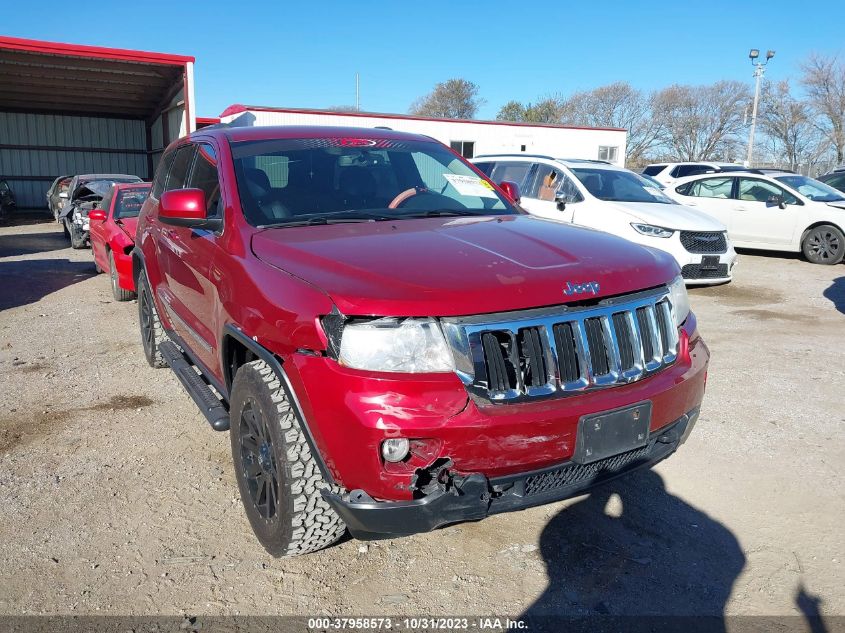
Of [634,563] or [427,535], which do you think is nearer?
[634,563]

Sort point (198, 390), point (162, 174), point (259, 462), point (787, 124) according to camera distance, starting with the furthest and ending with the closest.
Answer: point (787, 124) < point (162, 174) < point (198, 390) < point (259, 462)

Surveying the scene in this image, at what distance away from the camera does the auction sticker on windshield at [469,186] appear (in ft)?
13.7

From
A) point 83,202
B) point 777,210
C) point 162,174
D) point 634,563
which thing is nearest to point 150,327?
point 162,174

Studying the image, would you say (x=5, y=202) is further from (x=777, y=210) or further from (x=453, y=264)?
(x=453, y=264)

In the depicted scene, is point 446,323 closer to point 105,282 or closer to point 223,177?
point 223,177

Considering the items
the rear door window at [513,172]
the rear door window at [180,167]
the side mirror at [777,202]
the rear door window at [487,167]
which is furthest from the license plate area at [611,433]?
the side mirror at [777,202]

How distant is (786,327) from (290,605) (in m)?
6.69

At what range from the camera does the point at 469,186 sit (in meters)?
4.23

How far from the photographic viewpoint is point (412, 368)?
2445mm

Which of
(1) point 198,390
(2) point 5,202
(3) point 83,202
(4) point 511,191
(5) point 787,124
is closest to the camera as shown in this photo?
(1) point 198,390

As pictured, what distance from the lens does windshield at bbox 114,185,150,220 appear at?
905 cm

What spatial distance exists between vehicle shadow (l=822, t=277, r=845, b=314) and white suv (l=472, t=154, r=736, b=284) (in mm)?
1350

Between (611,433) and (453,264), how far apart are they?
0.89 meters

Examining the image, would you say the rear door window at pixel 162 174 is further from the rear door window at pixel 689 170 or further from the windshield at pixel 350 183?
the rear door window at pixel 689 170
